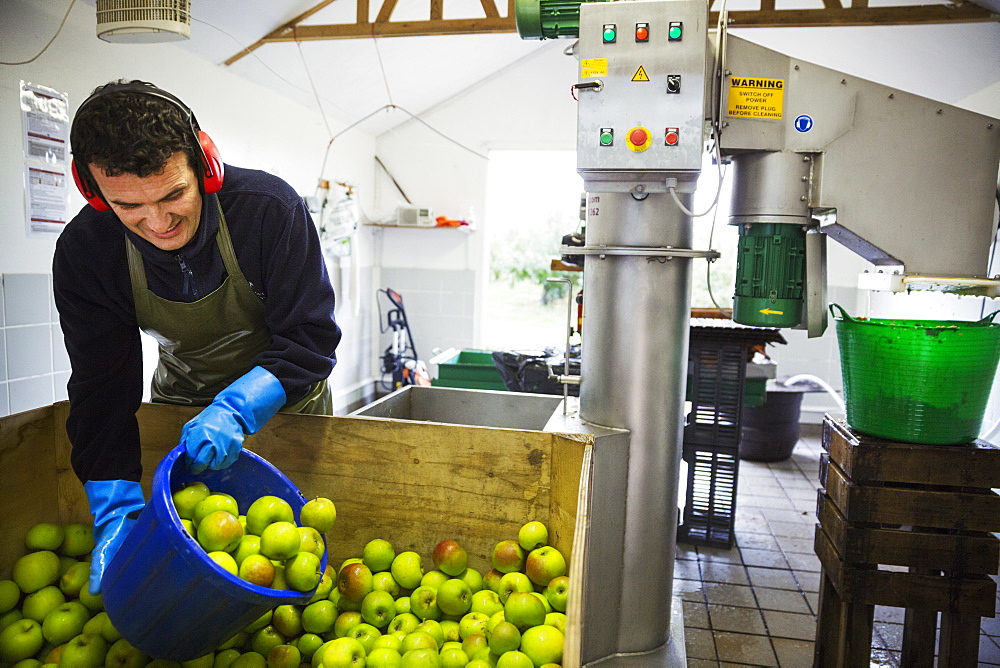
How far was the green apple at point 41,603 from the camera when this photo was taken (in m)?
1.18

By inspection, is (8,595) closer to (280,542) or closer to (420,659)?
(280,542)

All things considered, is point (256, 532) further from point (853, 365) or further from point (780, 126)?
point (853, 365)

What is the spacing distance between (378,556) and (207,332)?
60 centimetres

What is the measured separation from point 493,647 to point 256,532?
0.41 metres

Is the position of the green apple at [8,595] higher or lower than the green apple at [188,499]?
lower

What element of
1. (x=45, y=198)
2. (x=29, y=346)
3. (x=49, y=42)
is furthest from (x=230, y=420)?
(x=49, y=42)

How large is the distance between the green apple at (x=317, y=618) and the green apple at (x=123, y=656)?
244mm

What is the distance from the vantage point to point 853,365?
1741 mm

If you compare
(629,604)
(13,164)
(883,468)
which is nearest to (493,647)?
(629,604)

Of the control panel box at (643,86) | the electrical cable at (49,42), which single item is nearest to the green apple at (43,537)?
the control panel box at (643,86)

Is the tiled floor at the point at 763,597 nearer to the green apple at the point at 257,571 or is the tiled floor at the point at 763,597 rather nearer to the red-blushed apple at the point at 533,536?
the red-blushed apple at the point at 533,536

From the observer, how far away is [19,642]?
1.12 meters

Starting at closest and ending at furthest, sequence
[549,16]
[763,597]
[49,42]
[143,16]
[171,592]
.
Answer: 1. [171,592]
2. [549,16]
3. [143,16]
4. [49,42]
5. [763,597]

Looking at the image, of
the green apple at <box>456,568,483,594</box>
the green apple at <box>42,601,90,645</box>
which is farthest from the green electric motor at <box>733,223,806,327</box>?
the green apple at <box>42,601,90,645</box>
